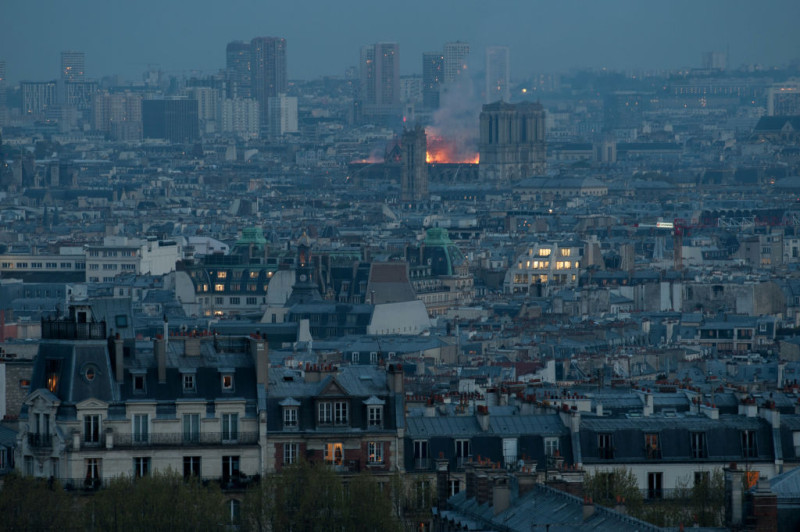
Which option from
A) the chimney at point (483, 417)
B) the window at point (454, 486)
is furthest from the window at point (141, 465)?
the chimney at point (483, 417)

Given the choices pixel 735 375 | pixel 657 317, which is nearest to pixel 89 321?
pixel 735 375

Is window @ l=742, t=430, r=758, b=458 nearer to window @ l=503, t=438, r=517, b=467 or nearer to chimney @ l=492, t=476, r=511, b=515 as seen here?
window @ l=503, t=438, r=517, b=467

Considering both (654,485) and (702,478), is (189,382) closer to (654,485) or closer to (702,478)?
(654,485)

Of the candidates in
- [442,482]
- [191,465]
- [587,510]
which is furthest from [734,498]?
[191,465]

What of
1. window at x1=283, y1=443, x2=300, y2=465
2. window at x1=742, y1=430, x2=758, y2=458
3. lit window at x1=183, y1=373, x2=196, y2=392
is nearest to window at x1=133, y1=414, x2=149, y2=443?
lit window at x1=183, y1=373, x2=196, y2=392

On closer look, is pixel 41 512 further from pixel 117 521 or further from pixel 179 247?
pixel 179 247
